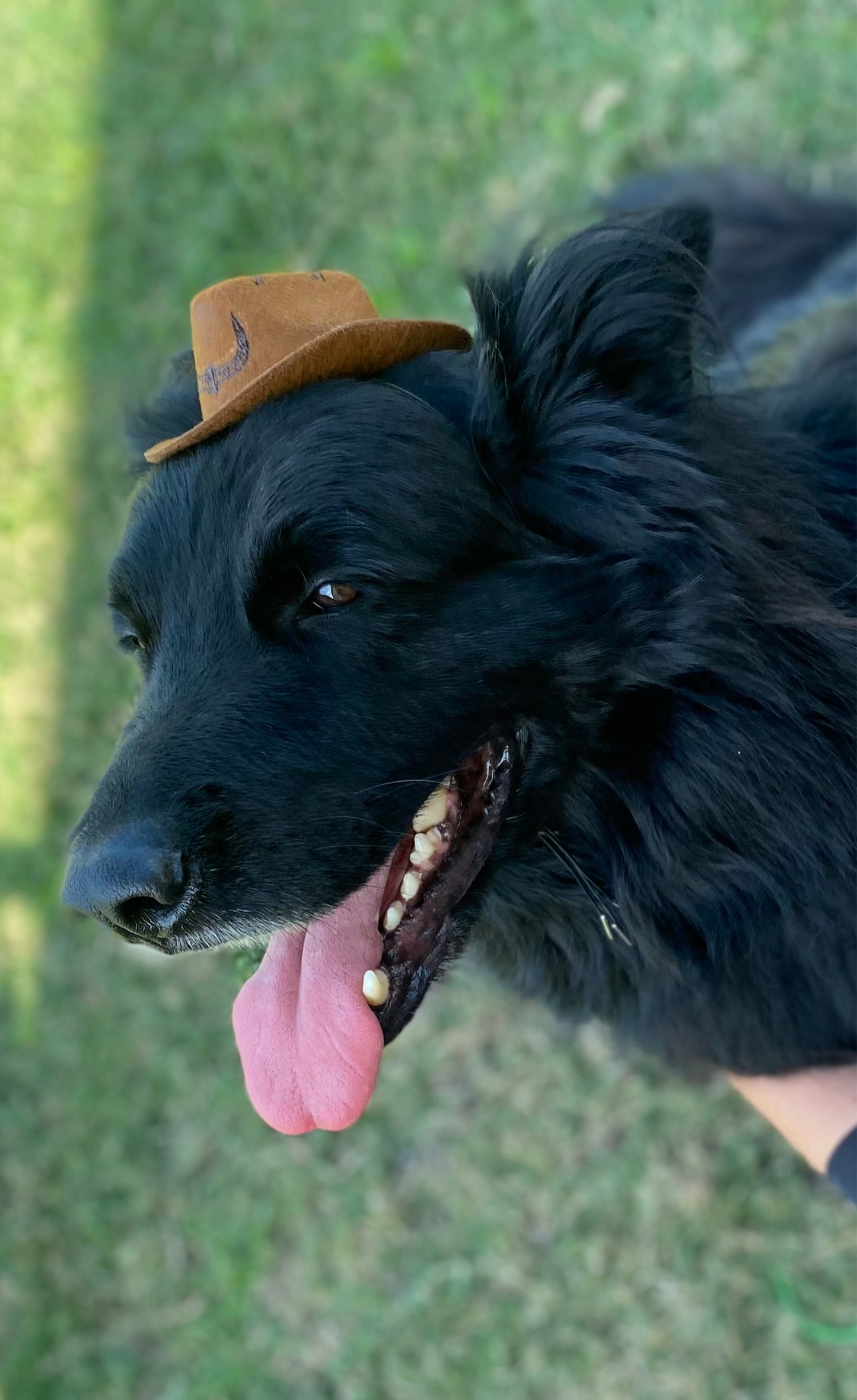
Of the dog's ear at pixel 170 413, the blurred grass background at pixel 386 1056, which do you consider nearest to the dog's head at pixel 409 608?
the dog's ear at pixel 170 413

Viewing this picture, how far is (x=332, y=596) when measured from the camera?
173 cm

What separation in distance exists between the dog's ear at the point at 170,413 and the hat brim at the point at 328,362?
182mm

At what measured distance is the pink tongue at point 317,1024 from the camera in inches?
72.8

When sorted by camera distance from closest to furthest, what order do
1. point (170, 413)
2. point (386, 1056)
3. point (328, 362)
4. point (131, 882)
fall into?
1. point (131, 882)
2. point (328, 362)
3. point (170, 413)
4. point (386, 1056)

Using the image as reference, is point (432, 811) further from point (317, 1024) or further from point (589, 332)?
point (589, 332)

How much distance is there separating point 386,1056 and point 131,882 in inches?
79.8

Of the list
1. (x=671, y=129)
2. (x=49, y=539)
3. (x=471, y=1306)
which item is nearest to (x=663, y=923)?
(x=471, y=1306)

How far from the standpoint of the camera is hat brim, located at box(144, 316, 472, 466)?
1.71 meters

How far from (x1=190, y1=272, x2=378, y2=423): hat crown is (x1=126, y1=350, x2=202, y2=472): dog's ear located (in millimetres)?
187

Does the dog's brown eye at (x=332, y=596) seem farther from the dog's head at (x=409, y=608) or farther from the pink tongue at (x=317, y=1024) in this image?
the pink tongue at (x=317, y=1024)

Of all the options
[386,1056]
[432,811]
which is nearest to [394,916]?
[432,811]

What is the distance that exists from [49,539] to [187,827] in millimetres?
3744

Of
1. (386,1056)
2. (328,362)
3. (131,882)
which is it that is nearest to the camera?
(131,882)

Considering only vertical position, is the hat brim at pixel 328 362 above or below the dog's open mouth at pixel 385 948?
above
